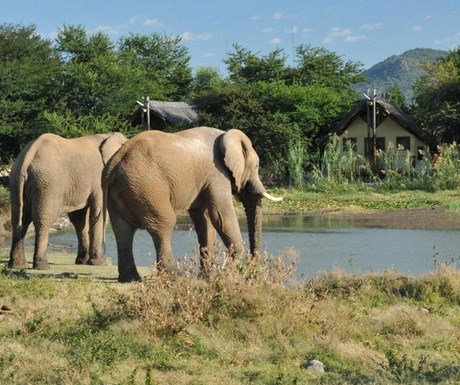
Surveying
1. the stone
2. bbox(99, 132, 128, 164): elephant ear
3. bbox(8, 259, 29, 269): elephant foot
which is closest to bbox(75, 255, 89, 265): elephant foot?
bbox(8, 259, 29, 269): elephant foot

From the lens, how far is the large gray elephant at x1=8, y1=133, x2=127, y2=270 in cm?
1338

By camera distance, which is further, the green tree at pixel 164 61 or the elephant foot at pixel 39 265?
the green tree at pixel 164 61

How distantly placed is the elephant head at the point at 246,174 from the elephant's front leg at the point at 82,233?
3266mm

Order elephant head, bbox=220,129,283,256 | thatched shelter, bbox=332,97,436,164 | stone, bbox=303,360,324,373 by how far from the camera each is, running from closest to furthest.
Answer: stone, bbox=303,360,324,373 → elephant head, bbox=220,129,283,256 → thatched shelter, bbox=332,97,436,164

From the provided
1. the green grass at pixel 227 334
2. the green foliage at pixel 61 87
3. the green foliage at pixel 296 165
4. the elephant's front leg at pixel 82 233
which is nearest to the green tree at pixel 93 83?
the green foliage at pixel 61 87

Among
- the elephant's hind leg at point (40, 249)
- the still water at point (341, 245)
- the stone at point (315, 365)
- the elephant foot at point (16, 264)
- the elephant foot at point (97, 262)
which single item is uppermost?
the elephant's hind leg at point (40, 249)

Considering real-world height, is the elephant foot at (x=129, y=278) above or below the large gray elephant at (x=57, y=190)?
below

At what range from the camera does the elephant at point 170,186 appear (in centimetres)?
1126

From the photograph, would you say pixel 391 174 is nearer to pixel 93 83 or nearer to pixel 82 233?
pixel 93 83

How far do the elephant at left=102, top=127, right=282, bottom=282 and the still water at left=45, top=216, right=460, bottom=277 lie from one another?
A: 161 cm

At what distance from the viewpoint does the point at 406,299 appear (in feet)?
34.2

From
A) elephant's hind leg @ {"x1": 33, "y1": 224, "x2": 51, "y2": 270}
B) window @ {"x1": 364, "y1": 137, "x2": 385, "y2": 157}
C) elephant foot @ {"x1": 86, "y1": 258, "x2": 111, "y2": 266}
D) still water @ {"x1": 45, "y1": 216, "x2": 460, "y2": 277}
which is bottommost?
still water @ {"x1": 45, "y1": 216, "x2": 460, "y2": 277}

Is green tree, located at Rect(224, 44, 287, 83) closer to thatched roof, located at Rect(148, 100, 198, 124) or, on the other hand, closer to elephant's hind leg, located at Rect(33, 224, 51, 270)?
thatched roof, located at Rect(148, 100, 198, 124)

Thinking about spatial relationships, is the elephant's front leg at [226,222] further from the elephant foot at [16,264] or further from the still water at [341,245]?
the elephant foot at [16,264]
